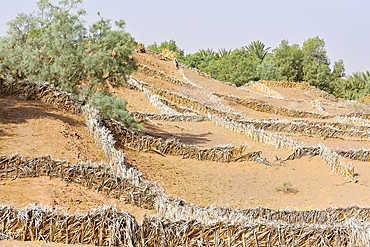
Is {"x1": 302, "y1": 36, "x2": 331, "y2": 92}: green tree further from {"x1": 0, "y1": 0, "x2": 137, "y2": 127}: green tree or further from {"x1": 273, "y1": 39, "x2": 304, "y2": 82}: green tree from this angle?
{"x1": 0, "y1": 0, "x2": 137, "y2": 127}: green tree

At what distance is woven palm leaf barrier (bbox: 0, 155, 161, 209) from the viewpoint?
29.1 feet

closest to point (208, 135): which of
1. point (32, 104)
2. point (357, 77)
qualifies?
point (32, 104)

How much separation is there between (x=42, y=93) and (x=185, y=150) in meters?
5.12

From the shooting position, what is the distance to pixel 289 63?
4562 cm

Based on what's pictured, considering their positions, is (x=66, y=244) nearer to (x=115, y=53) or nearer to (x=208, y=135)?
(x=115, y=53)

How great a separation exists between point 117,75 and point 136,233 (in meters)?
10.3

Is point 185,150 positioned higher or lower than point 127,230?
higher

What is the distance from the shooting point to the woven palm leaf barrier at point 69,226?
605 cm

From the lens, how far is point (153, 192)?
8.87 metres

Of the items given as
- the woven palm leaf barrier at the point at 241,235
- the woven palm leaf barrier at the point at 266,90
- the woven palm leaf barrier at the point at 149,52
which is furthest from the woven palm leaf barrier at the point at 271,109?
the woven palm leaf barrier at the point at 241,235

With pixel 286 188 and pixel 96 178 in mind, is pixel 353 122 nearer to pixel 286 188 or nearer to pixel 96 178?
pixel 286 188

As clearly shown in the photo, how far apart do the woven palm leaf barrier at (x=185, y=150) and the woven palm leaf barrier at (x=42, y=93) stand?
1.85m

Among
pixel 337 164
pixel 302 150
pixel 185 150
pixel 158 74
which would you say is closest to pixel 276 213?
pixel 337 164

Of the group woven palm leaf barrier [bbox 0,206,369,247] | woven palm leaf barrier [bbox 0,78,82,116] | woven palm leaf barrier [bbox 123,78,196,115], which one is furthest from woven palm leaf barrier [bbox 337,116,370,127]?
woven palm leaf barrier [bbox 0,206,369,247]
